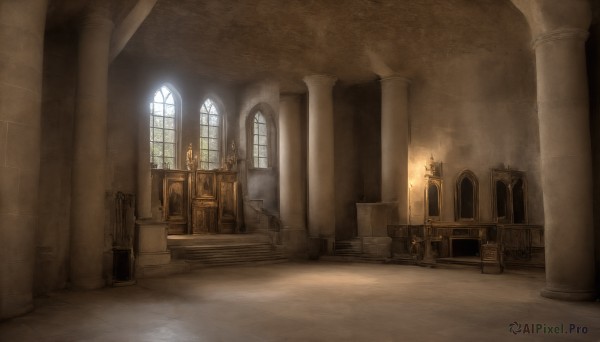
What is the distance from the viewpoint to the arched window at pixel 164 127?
2103 cm

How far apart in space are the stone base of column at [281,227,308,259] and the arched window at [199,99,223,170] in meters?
5.93

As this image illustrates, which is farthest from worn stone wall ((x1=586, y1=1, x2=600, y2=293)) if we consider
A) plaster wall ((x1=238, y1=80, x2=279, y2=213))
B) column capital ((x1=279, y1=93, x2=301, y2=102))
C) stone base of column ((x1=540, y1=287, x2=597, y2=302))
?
plaster wall ((x1=238, y1=80, x2=279, y2=213))

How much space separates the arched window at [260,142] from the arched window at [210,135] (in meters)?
1.58

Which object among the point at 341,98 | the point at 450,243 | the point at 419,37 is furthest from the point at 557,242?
the point at 341,98

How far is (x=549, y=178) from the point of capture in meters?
9.42

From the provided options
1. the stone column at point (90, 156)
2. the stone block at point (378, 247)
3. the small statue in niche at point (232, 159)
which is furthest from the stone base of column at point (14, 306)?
the small statue in niche at point (232, 159)

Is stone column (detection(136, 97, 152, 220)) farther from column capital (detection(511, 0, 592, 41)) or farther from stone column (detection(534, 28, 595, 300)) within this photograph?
column capital (detection(511, 0, 592, 41))

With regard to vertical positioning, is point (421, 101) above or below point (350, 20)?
below

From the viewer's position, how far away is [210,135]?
74.5 feet

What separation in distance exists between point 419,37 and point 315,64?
11.8ft

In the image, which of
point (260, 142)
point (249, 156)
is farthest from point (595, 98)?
point (260, 142)

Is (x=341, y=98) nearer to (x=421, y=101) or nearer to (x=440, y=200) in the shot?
(x=421, y=101)

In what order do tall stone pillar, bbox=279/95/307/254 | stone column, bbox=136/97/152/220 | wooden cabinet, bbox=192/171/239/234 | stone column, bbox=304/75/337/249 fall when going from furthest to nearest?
wooden cabinet, bbox=192/171/239/234, tall stone pillar, bbox=279/95/307/254, stone column, bbox=136/97/152/220, stone column, bbox=304/75/337/249

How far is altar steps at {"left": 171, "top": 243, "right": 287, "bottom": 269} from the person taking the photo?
49.7ft
